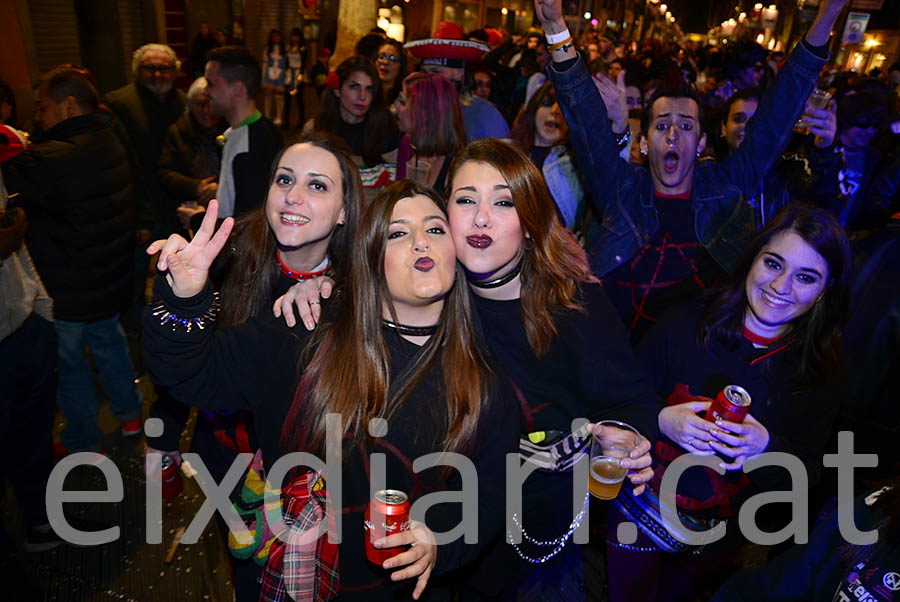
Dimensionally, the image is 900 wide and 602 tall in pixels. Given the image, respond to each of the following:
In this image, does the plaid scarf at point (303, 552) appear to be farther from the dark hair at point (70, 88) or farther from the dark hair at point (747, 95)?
the dark hair at point (747, 95)

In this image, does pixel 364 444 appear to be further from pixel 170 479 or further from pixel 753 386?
pixel 170 479

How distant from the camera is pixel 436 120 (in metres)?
3.80

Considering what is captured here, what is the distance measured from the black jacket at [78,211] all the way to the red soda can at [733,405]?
338cm

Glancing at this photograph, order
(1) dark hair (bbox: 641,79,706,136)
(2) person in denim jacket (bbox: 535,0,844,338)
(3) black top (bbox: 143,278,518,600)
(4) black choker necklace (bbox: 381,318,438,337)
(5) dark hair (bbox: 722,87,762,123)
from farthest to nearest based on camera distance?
1. (5) dark hair (bbox: 722,87,762,123)
2. (1) dark hair (bbox: 641,79,706,136)
3. (2) person in denim jacket (bbox: 535,0,844,338)
4. (4) black choker necklace (bbox: 381,318,438,337)
5. (3) black top (bbox: 143,278,518,600)

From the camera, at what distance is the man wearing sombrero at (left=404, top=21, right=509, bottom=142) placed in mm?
4340

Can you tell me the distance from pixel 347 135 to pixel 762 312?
139 inches

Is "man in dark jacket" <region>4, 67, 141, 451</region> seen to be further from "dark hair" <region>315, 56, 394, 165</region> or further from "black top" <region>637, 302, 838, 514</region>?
"black top" <region>637, 302, 838, 514</region>

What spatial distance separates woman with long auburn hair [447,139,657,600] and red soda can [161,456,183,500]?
6.26ft

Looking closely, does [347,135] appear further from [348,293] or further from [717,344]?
[717,344]

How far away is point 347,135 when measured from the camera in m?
4.77

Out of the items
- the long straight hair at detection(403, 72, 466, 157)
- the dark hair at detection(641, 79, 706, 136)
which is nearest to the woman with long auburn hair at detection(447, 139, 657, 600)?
the dark hair at detection(641, 79, 706, 136)

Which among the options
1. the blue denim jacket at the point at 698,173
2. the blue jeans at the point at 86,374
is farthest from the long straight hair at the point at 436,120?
the blue jeans at the point at 86,374

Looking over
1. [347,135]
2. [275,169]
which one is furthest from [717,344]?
[347,135]

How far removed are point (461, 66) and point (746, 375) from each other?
10.3 ft
